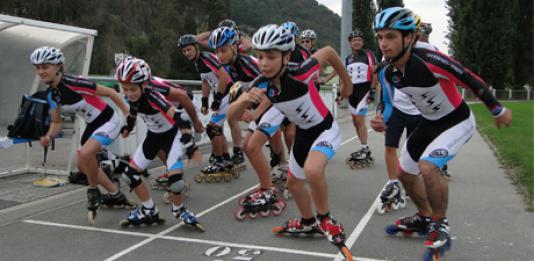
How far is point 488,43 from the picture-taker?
46.3m

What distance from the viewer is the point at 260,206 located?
582 centimetres

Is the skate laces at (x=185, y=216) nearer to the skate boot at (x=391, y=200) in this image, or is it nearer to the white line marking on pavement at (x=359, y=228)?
the white line marking on pavement at (x=359, y=228)

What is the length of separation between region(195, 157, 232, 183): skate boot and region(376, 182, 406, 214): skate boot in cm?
302

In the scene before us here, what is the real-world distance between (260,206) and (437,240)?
2442 millimetres

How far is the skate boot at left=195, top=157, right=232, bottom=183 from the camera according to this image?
313 inches

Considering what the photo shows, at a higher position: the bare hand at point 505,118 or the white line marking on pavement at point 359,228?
the bare hand at point 505,118

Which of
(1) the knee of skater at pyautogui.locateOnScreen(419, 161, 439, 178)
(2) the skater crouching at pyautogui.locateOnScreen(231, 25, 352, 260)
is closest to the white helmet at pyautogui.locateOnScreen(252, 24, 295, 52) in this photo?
(2) the skater crouching at pyautogui.locateOnScreen(231, 25, 352, 260)

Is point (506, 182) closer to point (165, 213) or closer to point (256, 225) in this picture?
point (256, 225)

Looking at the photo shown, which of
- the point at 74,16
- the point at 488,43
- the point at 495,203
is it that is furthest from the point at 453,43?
the point at 495,203

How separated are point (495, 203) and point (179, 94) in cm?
468

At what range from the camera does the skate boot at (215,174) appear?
313 inches

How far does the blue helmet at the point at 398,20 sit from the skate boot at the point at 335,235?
1.87 m

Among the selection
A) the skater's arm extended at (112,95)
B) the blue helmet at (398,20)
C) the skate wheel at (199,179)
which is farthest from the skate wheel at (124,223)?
the blue helmet at (398,20)

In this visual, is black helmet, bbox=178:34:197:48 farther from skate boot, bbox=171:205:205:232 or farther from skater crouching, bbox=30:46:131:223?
skate boot, bbox=171:205:205:232
